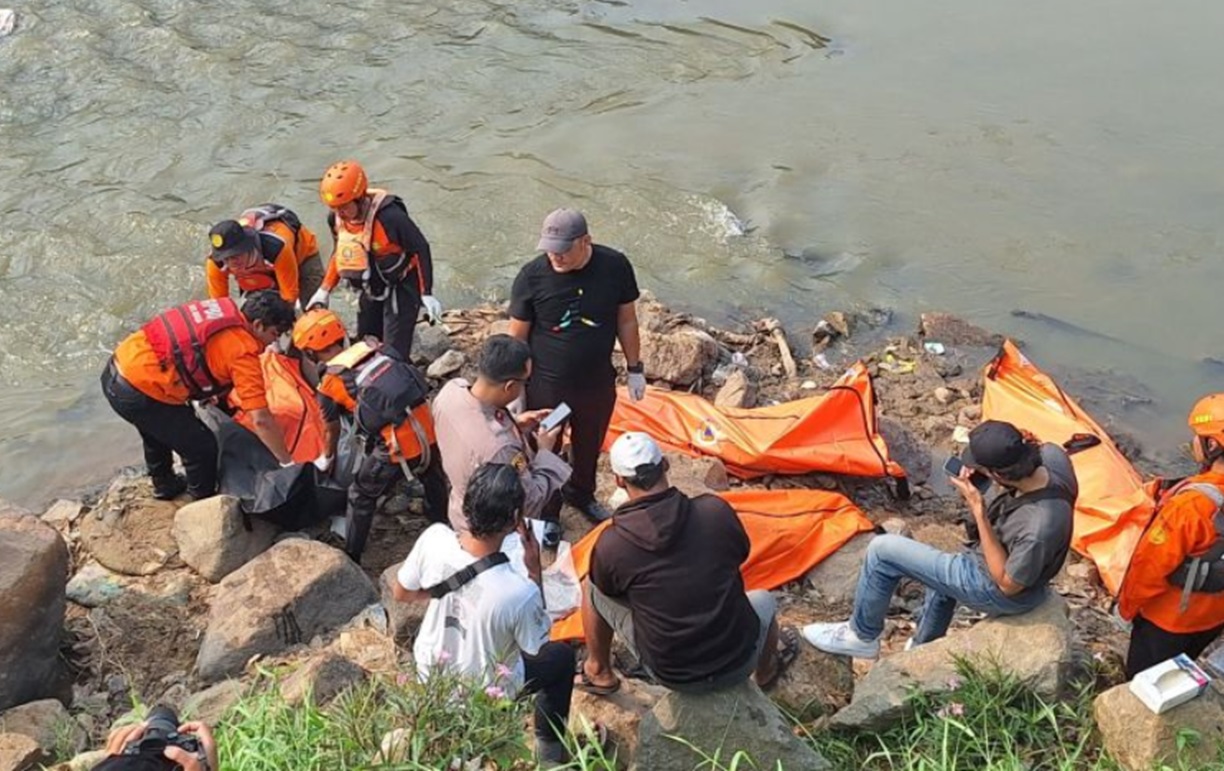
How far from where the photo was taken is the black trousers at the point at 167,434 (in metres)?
5.98

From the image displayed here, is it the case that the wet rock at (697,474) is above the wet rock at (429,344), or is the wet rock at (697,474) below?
above

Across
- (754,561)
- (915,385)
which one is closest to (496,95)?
(915,385)

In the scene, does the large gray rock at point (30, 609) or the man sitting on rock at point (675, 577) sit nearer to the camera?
the man sitting on rock at point (675, 577)

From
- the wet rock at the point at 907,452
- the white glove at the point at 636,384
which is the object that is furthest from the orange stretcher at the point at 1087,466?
the white glove at the point at 636,384

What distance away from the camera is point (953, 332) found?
8.98 metres

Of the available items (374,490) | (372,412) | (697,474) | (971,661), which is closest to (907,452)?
(697,474)

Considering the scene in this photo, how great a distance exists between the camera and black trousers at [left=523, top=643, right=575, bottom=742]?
13.7ft

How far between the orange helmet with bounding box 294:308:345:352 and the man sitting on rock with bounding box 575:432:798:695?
2431 mm

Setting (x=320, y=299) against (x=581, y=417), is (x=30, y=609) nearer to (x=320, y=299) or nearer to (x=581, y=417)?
(x=320, y=299)

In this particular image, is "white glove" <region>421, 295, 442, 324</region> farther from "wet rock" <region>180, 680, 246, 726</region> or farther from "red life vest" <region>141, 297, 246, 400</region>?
"wet rock" <region>180, 680, 246, 726</region>

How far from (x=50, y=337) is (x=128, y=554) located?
135 inches

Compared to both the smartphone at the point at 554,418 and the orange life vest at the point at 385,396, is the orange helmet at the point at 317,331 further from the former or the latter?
the smartphone at the point at 554,418

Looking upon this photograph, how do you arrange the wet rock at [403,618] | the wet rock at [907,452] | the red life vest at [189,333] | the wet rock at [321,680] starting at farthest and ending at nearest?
1. the wet rock at [907,452]
2. the red life vest at [189,333]
3. the wet rock at [403,618]
4. the wet rock at [321,680]

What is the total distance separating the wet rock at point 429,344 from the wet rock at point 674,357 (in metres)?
1.38
